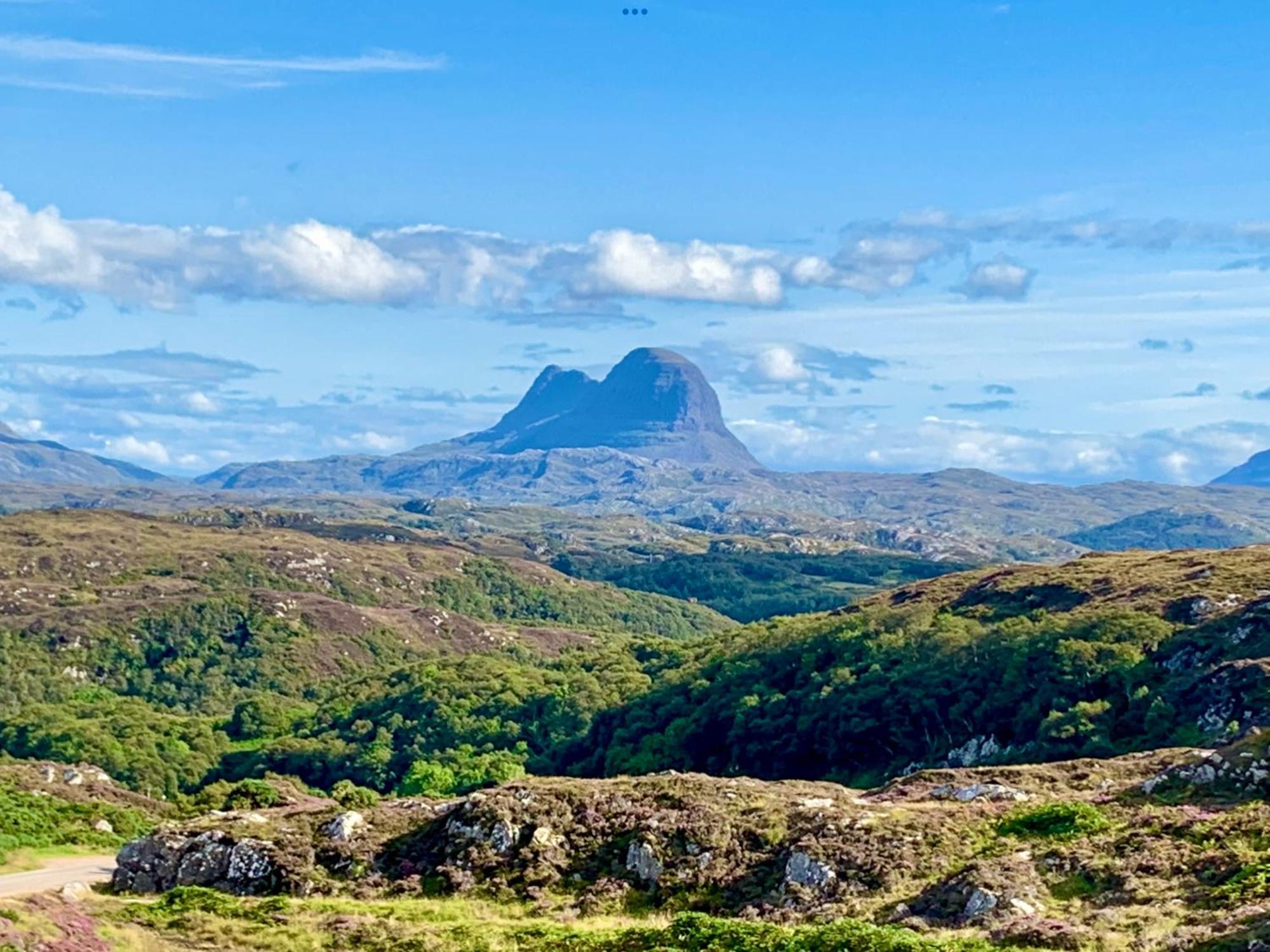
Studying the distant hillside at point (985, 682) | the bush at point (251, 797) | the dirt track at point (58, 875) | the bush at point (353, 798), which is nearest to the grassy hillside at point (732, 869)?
the bush at point (353, 798)

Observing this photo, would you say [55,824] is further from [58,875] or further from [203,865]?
[203,865]

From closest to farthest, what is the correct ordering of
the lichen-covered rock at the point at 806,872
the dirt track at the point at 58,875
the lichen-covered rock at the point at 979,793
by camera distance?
the lichen-covered rock at the point at 806,872 < the dirt track at the point at 58,875 < the lichen-covered rock at the point at 979,793

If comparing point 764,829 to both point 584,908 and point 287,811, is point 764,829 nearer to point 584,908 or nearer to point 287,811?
point 584,908

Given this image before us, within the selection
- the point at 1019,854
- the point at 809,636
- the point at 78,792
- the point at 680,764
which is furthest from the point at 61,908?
the point at 809,636

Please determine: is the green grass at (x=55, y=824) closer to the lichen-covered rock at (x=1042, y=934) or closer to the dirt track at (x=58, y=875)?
the dirt track at (x=58, y=875)

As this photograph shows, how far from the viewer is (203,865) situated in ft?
157

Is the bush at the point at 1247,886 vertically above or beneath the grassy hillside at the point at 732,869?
above

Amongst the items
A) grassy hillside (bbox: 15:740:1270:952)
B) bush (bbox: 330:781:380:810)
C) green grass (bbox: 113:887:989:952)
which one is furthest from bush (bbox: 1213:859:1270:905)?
bush (bbox: 330:781:380:810)

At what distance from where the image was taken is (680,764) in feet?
459

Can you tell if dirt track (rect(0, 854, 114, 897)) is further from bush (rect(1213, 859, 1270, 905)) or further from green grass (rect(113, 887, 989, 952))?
bush (rect(1213, 859, 1270, 905))

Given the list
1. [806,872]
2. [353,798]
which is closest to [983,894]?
[806,872]

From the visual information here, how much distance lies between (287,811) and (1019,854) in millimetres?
29195

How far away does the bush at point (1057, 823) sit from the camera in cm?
4288

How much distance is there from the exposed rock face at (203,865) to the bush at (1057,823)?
80.7 feet
